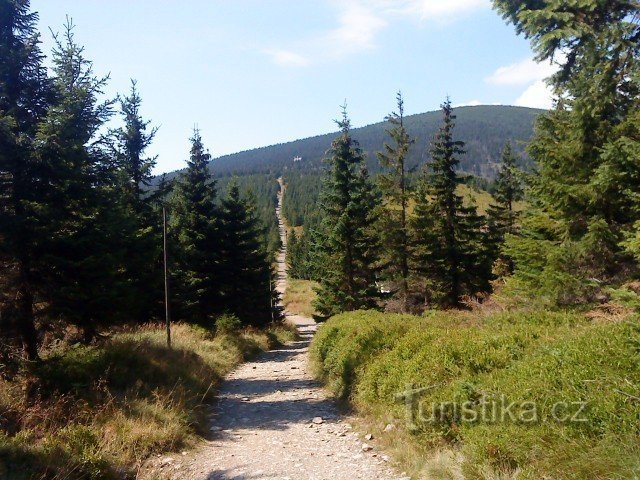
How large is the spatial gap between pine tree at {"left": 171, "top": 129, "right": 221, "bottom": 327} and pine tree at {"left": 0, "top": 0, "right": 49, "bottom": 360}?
43.8 ft

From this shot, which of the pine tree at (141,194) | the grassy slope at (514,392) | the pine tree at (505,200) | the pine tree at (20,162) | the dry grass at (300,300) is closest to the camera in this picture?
the grassy slope at (514,392)

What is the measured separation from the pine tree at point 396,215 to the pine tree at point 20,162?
18.7 metres

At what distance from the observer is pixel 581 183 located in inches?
473

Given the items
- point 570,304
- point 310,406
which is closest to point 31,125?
point 310,406

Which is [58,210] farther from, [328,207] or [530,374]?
[328,207]

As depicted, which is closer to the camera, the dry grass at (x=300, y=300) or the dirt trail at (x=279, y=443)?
the dirt trail at (x=279, y=443)

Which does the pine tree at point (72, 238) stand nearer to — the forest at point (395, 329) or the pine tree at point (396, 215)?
the forest at point (395, 329)

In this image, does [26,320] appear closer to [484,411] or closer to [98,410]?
[98,410]

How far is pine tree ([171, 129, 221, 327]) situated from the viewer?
75.5 ft

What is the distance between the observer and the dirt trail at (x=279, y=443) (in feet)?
19.7

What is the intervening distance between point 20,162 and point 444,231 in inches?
837

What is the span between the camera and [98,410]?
7.60 m

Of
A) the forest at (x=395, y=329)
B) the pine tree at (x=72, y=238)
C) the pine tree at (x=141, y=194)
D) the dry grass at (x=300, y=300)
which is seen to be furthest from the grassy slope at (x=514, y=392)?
the dry grass at (x=300, y=300)

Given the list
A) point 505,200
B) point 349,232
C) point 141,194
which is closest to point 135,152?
point 141,194
